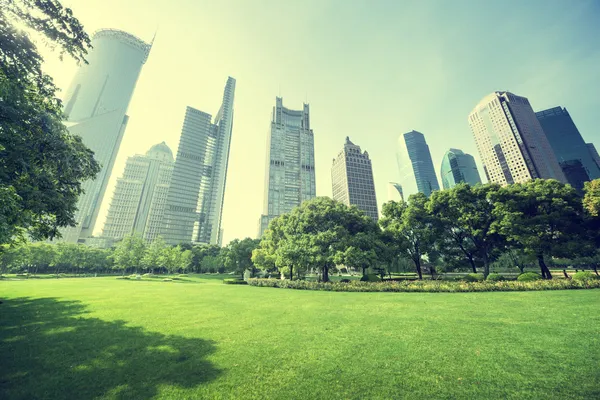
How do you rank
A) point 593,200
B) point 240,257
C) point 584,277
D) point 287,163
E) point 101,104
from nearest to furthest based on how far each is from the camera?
point 584,277
point 593,200
point 240,257
point 287,163
point 101,104

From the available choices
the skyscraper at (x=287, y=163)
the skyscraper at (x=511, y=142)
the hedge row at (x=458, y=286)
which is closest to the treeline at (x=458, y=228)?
the hedge row at (x=458, y=286)

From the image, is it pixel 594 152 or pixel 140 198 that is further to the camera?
pixel 140 198

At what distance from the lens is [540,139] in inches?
5472

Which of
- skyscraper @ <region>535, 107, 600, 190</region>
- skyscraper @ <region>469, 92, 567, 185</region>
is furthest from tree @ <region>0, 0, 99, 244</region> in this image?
skyscraper @ <region>535, 107, 600, 190</region>

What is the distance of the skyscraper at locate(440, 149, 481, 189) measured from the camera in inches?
7057

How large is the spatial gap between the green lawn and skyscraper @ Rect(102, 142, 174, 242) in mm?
160000

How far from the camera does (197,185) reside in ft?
534

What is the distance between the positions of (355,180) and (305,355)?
489 feet

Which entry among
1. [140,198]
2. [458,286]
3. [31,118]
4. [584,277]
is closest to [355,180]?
[584,277]

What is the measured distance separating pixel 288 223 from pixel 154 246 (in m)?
48.4

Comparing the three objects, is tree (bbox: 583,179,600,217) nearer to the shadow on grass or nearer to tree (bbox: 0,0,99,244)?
the shadow on grass

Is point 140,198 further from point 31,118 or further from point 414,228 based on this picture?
point 414,228

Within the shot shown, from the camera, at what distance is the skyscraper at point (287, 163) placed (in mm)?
154375

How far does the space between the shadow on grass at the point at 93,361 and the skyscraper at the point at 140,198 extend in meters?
159
